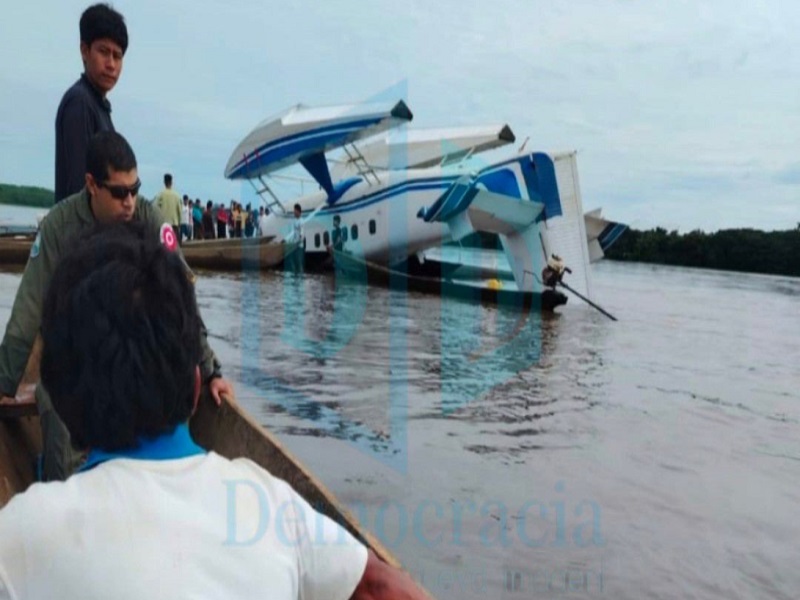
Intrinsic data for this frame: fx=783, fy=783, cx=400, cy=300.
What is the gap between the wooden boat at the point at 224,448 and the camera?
2.53 meters

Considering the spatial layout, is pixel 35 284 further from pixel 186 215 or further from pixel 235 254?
pixel 186 215

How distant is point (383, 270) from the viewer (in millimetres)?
19312

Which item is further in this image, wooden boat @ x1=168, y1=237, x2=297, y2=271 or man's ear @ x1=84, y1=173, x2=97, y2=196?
wooden boat @ x1=168, y1=237, x2=297, y2=271

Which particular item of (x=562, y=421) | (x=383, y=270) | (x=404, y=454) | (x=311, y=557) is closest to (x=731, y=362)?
(x=562, y=421)

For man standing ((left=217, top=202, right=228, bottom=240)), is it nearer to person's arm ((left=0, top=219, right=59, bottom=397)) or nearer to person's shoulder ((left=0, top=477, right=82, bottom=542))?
person's arm ((left=0, top=219, right=59, bottom=397))

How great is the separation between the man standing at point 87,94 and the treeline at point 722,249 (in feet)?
175

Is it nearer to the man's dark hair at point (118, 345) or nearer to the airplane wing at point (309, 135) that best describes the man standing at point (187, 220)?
the airplane wing at point (309, 135)

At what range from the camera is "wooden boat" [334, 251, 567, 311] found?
1641 centimetres

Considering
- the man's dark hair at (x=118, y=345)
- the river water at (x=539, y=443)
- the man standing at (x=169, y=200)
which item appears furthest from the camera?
the man standing at (x=169, y=200)

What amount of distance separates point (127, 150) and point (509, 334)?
1037 cm

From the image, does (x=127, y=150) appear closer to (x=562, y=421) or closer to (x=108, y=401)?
(x=108, y=401)

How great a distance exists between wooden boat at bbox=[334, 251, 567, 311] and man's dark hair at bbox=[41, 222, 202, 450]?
15.3 m

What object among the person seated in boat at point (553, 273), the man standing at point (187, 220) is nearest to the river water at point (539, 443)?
the person seated in boat at point (553, 273)

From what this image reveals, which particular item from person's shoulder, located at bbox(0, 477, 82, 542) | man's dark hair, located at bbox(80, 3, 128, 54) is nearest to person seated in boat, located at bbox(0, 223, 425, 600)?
person's shoulder, located at bbox(0, 477, 82, 542)
